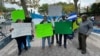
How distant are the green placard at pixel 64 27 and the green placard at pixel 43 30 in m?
0.52

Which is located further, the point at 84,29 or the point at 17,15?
the point at 17,15

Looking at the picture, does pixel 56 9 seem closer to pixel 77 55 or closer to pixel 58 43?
pixel 58 43

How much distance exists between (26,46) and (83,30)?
3224 mm

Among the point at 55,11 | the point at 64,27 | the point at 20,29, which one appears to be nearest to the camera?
the point at 20,29

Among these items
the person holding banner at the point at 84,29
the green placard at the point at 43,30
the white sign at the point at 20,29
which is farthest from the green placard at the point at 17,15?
the person holding banner at the point at 84,29

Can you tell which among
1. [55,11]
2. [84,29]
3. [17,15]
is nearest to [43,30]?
[55,11]

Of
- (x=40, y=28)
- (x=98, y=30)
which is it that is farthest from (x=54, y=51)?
(x=98, y=30)

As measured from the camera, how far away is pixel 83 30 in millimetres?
13047

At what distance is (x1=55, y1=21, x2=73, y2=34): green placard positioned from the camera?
14219mm

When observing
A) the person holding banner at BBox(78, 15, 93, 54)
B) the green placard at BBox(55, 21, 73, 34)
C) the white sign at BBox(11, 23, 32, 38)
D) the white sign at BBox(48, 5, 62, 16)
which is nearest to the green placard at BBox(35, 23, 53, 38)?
the white sign at BBox(11, 23, 32, 38)

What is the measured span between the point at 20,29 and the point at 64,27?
2202 millimetres

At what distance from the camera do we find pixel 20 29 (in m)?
13.5

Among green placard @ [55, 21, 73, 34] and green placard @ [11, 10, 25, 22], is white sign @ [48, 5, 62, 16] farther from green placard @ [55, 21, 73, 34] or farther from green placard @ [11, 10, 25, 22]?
green placard @ [11, 10, 25, 22]

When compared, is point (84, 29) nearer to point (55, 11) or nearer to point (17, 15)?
point (55, 11)
